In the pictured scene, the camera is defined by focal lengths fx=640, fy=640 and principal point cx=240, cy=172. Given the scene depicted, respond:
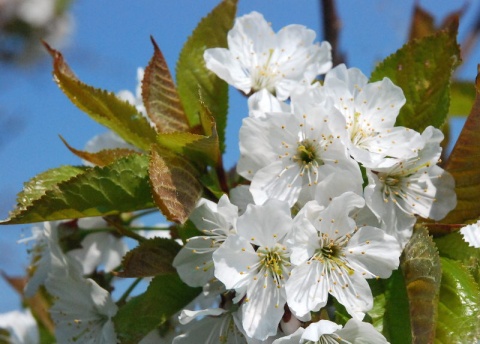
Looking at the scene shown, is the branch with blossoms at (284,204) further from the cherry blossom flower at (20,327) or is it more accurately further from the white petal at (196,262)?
the cherry blossom flower at (20,327)

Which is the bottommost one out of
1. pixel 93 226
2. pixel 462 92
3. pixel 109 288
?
pixel 462 92

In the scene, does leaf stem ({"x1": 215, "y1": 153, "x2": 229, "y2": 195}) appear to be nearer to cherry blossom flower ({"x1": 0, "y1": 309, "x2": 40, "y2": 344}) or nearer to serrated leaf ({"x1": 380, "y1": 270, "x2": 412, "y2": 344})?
serrated leaf ({"x1": 380, "y1": 270, "x2": 412, "y2": 344})

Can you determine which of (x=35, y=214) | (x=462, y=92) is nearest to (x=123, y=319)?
(x=35, y=214)

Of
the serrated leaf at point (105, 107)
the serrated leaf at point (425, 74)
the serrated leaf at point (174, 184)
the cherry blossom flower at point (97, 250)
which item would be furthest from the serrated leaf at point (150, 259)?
the serrated leaf at point (425, 74)

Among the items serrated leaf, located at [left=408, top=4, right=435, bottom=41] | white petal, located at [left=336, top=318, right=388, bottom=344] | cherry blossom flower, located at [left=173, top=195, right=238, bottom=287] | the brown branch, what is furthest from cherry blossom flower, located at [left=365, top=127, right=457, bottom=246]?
serrated leaf, located at [left=408, top=4, right=435, bottom=41]

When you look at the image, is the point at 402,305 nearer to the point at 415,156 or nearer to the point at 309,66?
the point at 415,156
